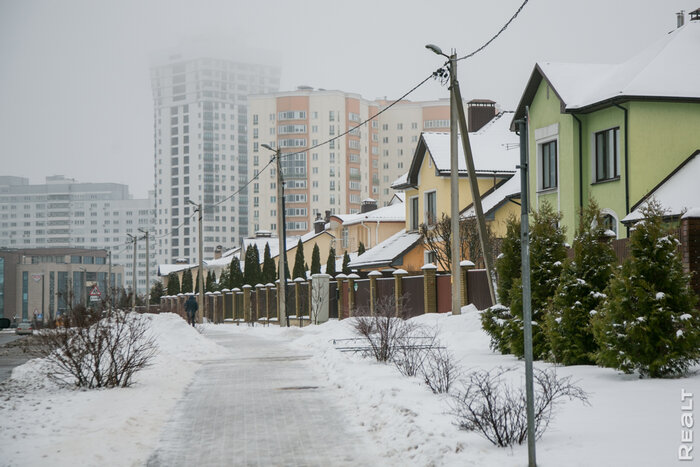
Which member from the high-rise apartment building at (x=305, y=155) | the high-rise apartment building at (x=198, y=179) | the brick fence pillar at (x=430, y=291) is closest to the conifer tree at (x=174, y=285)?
the high-rise apartment building at (x=305, y=155)

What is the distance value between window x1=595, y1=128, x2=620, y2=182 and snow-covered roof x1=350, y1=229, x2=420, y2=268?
622 inches

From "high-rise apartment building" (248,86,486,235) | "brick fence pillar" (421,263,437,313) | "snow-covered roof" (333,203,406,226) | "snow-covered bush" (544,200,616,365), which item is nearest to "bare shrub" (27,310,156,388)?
"snow-covered bush" (544,200,616,365)

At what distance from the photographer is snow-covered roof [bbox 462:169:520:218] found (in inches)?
1375

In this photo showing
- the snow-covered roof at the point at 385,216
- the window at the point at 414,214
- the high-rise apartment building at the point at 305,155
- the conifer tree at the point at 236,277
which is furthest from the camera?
the high-rise apartment building at the point at 305,155

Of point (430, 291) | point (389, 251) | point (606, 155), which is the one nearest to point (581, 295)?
point (606, 155)

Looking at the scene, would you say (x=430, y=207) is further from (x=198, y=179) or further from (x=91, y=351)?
(x=198, y=179)

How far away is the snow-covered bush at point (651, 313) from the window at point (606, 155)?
1284 centimetres

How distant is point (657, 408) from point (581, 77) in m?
19.9

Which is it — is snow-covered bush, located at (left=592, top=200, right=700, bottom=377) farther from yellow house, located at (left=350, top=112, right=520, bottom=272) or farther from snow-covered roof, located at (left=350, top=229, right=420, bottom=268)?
snow-covered roof, located at (left=350, top=229, right=420, bottom=268)

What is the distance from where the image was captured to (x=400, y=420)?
379 inches

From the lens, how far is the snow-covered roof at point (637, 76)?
23.3 metres

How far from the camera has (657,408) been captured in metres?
8.84

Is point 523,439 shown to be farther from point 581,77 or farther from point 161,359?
point 581,77

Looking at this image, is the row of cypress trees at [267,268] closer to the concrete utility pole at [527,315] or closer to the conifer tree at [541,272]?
the conifer tree at [541,272]
